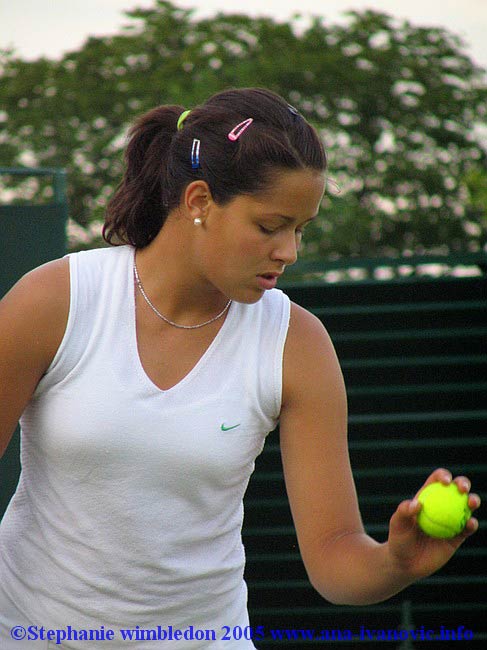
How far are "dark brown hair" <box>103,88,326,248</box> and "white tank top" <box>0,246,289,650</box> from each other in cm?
14

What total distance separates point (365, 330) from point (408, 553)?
338 cm

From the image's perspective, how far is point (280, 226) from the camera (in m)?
2.51

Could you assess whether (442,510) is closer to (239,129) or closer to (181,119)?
(239,129)

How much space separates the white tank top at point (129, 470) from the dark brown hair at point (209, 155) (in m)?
0.14

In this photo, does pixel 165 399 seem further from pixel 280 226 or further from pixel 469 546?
pixel 469 546

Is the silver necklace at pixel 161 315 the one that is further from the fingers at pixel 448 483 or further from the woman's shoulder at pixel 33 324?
the fingers at pixel 448 483

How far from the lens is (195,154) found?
265 centimetres

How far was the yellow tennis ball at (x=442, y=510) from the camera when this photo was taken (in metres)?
2.32

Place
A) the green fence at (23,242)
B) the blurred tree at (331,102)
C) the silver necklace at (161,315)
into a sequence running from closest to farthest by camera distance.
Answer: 1. the silver necklace at (161,315)
2. the green fence at (23,242)
3. the blurred tree at (331,102)

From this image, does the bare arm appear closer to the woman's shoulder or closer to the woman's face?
the woman's shoulder

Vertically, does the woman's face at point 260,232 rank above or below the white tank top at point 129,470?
above

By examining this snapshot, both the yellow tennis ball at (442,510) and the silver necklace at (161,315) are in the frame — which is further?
the silver necklace at (161,315)

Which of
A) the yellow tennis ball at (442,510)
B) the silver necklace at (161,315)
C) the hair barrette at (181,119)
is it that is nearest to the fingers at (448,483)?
the yellow tennis ball at (442,510)

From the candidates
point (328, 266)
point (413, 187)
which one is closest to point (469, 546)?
point (328, 266)
